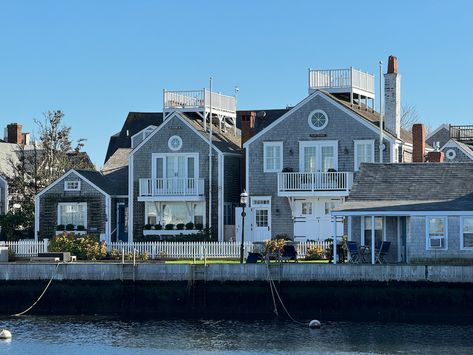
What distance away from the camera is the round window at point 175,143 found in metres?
61.3

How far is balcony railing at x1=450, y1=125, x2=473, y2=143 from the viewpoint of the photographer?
73.1 m

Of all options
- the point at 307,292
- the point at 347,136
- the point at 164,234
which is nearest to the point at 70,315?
the point at 307,292

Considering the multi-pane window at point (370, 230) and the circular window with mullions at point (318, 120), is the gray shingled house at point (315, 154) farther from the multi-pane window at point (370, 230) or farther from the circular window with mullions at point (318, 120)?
the multi-pane window at point (370, 230)

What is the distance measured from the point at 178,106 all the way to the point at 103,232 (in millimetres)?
7587

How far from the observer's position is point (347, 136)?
5806 cm

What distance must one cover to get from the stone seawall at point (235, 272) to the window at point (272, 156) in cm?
1308

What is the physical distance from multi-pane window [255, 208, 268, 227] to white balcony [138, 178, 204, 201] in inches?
120

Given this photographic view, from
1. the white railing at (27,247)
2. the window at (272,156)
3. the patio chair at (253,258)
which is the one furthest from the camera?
the window at (272,156)

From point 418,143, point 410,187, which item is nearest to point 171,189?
point 418,143

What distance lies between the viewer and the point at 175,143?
61.4 m

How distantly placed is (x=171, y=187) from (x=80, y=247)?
26.8ft

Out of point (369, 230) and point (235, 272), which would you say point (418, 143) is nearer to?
point (369, 230)

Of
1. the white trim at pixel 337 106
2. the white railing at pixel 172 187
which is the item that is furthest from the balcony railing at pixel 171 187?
the white trim at pixel 337 106

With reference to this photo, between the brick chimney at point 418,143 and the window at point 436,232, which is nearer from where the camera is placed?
the window at point 436,232
